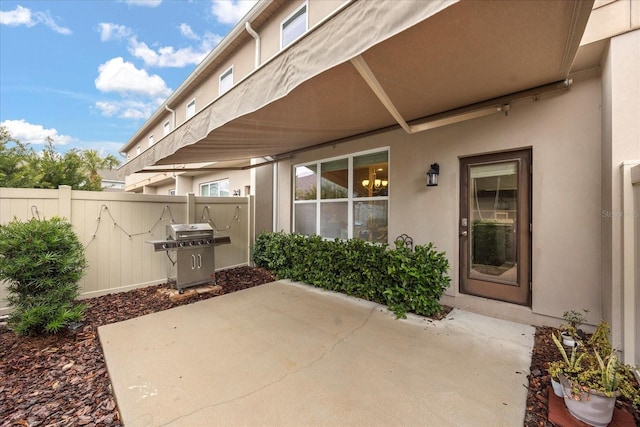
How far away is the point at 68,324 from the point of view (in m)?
3.50

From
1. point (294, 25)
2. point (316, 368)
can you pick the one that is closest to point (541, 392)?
point (316, 368)

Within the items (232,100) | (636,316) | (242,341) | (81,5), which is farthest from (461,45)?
(81,5)

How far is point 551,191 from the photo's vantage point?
3432 mm

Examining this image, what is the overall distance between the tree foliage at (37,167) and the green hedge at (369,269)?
8987 millimetres

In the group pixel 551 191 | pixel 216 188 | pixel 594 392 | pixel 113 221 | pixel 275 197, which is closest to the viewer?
pixel 594 392

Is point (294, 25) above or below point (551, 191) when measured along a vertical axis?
above

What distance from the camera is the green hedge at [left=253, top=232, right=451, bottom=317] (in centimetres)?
388

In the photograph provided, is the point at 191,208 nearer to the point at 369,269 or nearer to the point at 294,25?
the point at 369,269

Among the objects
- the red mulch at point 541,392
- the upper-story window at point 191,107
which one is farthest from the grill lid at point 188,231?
the upper-story window at point 191,107

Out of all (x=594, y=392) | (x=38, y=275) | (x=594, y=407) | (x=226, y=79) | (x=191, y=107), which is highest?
(x=226, y=79)

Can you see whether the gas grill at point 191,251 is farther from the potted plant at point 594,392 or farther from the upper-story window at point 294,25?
the potted plant at point 594,392

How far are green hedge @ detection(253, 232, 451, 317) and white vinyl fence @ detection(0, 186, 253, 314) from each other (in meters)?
2.31

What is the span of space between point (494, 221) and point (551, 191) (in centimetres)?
78

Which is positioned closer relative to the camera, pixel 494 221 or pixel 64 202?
pixel 494 221
